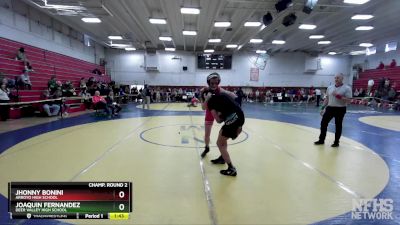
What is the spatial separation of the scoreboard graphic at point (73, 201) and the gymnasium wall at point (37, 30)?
524 inches

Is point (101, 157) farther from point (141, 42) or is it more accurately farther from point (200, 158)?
point (141, 42)

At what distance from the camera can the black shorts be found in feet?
12.1

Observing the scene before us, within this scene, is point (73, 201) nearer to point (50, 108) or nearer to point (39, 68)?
point (50, 108)

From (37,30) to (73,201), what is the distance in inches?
640

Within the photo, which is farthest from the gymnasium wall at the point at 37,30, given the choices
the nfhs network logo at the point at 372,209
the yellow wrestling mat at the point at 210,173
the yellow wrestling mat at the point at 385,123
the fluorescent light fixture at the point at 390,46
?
the fluorescent light fixture at the point at 390,46

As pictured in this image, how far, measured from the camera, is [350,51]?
2622 centimetres

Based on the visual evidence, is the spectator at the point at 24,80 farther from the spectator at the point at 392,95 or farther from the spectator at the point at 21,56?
the spectator at the point at 392,95

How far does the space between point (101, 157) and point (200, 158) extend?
188 centimetres

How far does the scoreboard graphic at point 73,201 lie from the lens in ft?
7.54

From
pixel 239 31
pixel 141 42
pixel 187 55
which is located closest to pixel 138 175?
pixel 239 31

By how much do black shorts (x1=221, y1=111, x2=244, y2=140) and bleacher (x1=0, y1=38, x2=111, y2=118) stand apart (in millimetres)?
10175

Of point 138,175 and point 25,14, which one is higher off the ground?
point 25,14

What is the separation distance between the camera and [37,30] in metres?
14.9

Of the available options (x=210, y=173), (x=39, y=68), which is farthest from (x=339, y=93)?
(x=39, y=68)
